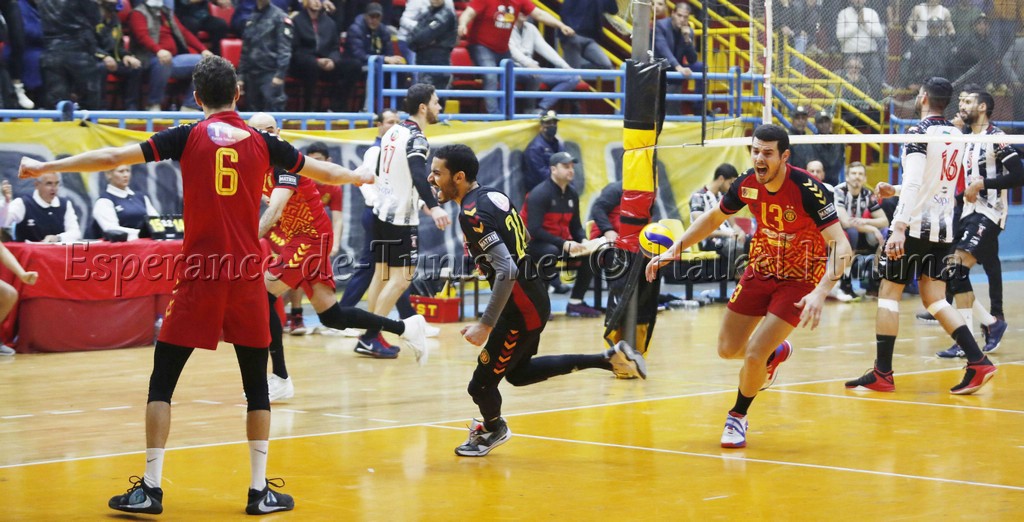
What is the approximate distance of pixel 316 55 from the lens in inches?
691

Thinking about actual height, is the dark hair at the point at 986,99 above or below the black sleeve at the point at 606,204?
above

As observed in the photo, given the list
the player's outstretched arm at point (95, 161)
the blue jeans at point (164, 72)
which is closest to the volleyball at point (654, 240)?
the player's outstretched arm at point (95, 161)

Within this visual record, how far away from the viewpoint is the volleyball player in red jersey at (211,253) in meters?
6.16

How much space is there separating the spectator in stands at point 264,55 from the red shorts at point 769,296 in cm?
960

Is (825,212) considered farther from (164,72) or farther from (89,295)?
(164,72)

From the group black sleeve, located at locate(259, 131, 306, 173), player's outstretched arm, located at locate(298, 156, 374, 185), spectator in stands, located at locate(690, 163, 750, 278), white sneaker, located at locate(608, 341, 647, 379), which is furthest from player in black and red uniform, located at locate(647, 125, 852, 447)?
spectator in stands, located at locate(690, 163, 750, 278)

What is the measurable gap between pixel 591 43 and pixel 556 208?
5.93 metres

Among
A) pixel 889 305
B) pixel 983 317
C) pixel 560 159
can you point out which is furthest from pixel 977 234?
pixel 560 159

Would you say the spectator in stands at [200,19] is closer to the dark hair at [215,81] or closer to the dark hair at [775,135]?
the dark hair at [775,135]

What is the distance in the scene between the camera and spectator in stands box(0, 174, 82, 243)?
12750 mm

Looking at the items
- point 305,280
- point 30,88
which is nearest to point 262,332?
point 305,280

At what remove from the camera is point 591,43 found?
2058cm

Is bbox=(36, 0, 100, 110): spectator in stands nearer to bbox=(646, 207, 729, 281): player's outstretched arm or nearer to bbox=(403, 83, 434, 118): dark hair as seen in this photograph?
bbox=(403, 83, 434, 118): dark hair

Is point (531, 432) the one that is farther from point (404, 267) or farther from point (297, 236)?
point (404, 267)
